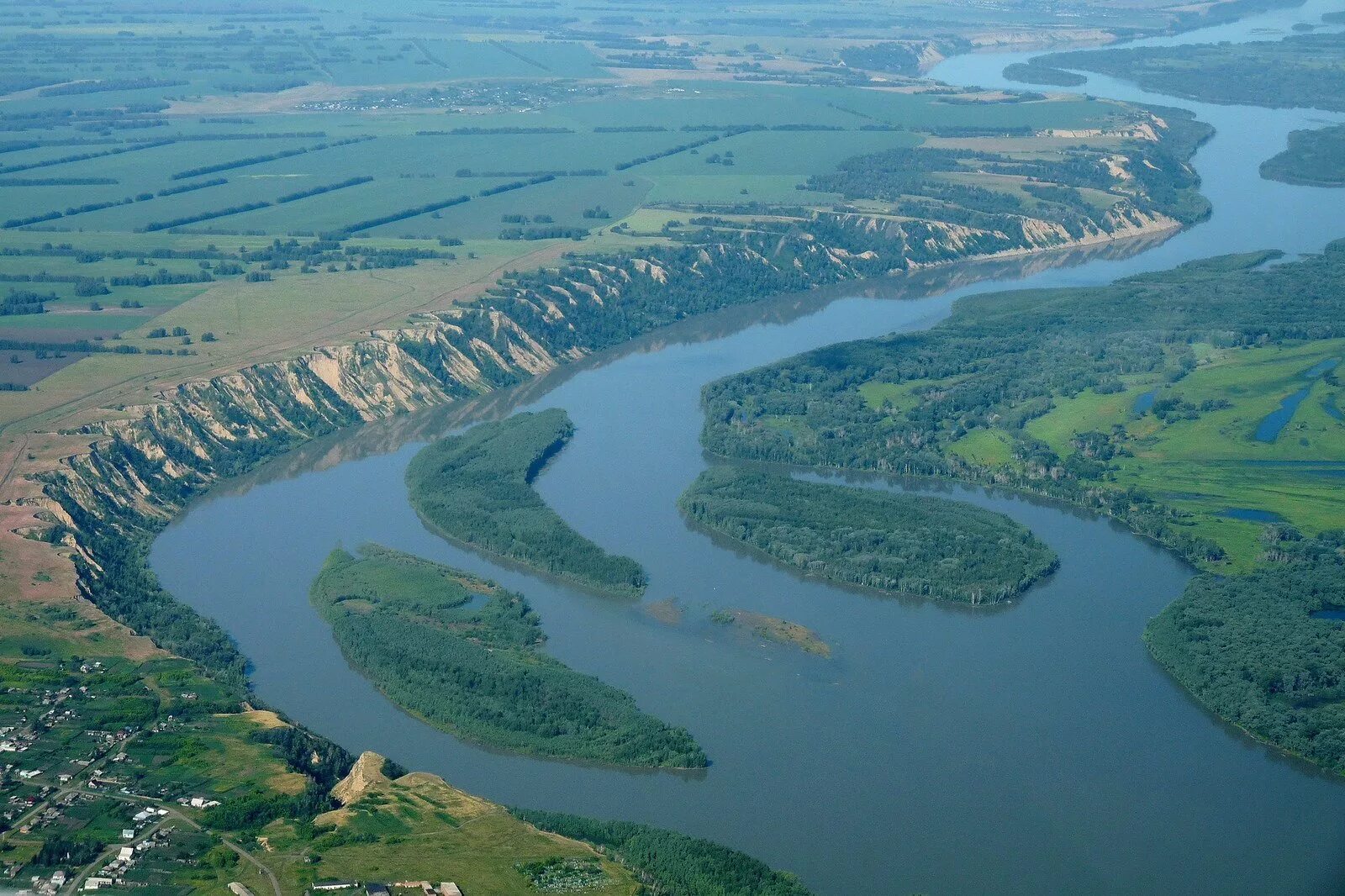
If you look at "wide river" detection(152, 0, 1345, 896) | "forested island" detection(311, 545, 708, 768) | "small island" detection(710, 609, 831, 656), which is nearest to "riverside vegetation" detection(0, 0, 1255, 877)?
"wide river" detection(152, 0, 1345, 896)

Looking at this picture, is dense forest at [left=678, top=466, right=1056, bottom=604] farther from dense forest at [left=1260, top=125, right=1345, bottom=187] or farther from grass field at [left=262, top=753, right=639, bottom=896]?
Answer: dense forest at [left=1260, top=125, right=1345, bottom=187]

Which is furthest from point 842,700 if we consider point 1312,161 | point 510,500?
point 1312,161

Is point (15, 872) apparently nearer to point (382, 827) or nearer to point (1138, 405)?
point (382, 827)

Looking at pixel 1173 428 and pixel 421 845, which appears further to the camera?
pixel 1173 428

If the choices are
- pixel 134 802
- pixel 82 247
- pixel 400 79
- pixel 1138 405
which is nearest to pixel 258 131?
pixel 400 79

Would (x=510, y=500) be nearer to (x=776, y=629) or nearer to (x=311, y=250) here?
(x=776, y=629)

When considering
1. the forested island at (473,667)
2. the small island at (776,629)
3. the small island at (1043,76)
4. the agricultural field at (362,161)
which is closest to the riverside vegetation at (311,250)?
the agricultural field at (362,161)
